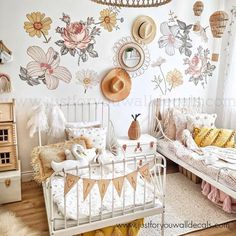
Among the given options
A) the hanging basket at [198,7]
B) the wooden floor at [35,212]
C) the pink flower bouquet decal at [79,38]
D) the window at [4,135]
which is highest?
the hanging basket at [198,7]

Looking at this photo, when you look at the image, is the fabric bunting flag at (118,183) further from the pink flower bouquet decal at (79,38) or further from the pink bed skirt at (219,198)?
the pink flower bouquet decal at (79,38)

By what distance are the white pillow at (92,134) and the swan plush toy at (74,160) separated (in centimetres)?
36

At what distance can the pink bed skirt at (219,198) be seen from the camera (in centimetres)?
273

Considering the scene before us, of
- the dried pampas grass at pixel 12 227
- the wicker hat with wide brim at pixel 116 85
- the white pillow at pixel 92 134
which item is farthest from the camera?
the wicker hat with wide brim at pixel 116 85

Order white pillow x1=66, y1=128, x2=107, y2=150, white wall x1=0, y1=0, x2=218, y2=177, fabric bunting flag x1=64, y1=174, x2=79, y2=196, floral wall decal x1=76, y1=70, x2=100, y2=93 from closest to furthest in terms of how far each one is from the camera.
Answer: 1. fabric bunting flag x1=64, y1=174, x2=79, y2=196
2. white wall x1=0, y1=0, x2=218, y2=177
3. white pillow x1=66, y1=128, x2=107, y2=150
4. floral wall decal x1=76, y1=70, x2=100, y2=93

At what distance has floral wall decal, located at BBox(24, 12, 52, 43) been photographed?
2941 millimetres

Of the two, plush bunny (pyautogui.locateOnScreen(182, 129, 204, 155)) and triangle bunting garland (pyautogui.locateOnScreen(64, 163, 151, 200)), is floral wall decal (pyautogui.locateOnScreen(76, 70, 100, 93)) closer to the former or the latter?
plush bunny (pyautogui.locateOnScreen(182, 129, 204, 155))

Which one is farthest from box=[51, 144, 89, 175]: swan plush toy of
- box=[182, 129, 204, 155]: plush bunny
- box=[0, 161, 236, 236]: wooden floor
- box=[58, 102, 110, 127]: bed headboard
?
box=[182, 129, 204, 155]: plush bunny

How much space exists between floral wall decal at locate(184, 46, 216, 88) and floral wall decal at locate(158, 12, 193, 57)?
141mm

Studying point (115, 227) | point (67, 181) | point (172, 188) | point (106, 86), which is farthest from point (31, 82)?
point (172, 188)

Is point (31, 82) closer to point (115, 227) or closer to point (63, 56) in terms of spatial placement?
point (63, 56)

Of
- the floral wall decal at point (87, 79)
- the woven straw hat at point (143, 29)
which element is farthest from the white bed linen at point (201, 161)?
the woven straw hat at point (143, 29)

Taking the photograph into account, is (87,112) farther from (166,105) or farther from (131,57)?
(166,105)

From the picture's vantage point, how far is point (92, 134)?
3.06m
